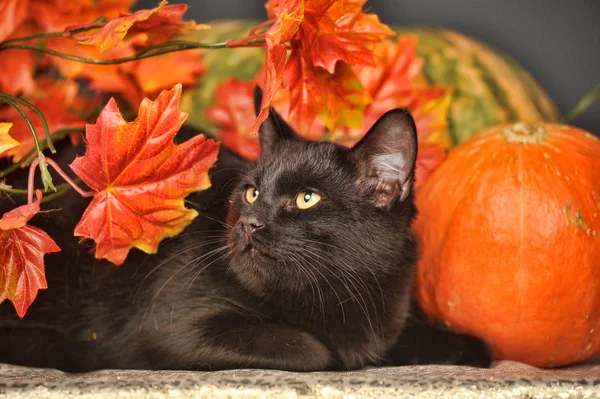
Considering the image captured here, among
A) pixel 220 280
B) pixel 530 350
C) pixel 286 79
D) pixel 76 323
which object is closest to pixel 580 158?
pixel 530 350

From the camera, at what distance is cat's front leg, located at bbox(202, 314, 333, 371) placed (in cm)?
97

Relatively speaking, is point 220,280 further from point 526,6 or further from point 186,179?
point 526,6

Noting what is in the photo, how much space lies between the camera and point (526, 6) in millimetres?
1734

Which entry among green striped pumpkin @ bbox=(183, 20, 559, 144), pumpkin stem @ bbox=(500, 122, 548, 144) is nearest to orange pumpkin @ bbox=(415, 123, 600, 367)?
pumpkin stem @ bbox=(500, 122, 548, 144)

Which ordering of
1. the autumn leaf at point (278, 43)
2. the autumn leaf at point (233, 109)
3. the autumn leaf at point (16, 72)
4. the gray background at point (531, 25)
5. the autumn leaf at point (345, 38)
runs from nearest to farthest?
1. the autumn leaf at point (278, 43)
2. the autumn leaf at point (345, 38)
3. the autumn leaf at point (16, 72)
4. the autumn leaf at point (233, 109)
5. the gray background at point (531, 25)

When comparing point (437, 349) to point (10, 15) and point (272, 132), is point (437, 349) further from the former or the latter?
point (10, 15)

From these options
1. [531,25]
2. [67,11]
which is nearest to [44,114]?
[67,11]

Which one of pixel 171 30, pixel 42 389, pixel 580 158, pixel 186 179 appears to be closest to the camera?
pixel 42 389

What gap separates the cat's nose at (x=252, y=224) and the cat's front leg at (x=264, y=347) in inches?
6.7

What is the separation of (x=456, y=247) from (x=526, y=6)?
2.86ft

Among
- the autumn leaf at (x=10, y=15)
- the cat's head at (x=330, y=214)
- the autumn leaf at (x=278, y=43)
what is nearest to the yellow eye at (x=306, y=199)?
the cat's head at (x=330, y=214)

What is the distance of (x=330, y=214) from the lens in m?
1.01

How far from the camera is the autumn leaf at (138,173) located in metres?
0.83

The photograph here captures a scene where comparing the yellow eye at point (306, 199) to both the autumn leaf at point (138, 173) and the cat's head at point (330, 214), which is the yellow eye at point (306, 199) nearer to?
the cat's head at point (330, 214)
